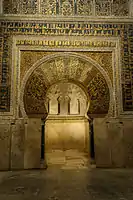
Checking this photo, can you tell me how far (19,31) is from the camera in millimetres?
5730

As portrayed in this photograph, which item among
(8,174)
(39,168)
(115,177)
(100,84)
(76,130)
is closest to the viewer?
(115,177)

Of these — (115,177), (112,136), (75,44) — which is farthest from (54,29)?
(115,177)

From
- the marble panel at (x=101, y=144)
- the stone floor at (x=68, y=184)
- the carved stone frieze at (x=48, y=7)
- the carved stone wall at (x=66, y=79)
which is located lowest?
the stone floor at (x=68, y=184)

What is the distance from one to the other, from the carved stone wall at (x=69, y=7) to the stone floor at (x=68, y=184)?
4.49 metres

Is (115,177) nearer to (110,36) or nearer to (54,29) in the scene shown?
(110,36)

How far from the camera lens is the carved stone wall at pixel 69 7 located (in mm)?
5941

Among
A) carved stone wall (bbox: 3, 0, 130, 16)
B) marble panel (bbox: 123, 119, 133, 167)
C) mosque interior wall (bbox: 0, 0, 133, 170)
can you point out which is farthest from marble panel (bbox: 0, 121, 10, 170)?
carved stone wall (bbox: 3, 0, 130, 16)

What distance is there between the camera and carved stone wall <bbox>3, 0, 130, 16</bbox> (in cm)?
594

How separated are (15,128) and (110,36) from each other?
377 centimetres

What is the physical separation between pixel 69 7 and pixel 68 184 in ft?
16.3

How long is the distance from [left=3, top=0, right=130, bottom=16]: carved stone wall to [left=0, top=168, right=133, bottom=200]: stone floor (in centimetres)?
449

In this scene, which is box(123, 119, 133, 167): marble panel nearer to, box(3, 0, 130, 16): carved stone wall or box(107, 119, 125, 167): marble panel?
box(107, 119, 125, 167): marble panel

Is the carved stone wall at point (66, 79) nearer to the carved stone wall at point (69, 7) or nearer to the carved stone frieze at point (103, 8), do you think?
the carved stone wall at point (69, 7)

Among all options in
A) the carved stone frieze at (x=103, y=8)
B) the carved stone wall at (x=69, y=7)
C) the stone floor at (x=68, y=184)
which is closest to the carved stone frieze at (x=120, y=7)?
the carved stone wall at (x=69, y=7)
